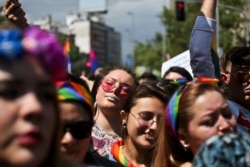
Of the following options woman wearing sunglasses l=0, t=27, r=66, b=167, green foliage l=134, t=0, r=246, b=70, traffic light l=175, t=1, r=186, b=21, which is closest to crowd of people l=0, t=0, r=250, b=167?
woman wearing sunglasses l=0, t=27, r=66, b=167

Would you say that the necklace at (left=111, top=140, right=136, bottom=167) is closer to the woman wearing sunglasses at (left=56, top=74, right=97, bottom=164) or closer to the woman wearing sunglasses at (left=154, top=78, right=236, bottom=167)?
the woman wearing sunglasses at (left=154, top=78, right=236, bottom=167)

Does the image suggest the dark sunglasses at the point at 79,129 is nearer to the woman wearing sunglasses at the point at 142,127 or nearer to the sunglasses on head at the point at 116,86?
the woman wearing sunglasses at the point at 142,127

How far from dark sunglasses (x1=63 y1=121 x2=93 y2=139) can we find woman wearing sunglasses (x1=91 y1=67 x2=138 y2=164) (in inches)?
75.6

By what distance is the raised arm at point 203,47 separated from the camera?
4438mm

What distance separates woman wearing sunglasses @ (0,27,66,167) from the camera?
6.43 ft

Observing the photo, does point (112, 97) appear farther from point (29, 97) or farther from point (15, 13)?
point (29, 97)

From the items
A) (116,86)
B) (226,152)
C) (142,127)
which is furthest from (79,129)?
(116,86)

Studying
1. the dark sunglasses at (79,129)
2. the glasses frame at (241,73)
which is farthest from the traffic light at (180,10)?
the dark sunglasses at (79,129)

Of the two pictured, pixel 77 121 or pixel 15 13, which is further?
pixel 15 13

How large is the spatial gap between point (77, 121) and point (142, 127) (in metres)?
1.39

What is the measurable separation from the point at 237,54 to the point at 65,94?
6.81 feet

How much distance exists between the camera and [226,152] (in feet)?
7.08

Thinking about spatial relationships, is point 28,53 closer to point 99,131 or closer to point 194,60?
point 194,60

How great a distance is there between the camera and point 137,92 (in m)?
4.49
